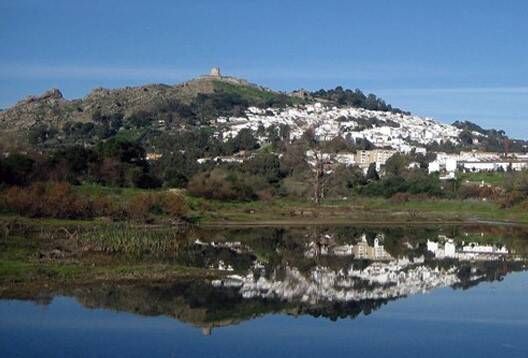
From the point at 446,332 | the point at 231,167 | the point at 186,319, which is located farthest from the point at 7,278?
the point at 231,167

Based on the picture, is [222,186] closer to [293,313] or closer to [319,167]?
[319,167]

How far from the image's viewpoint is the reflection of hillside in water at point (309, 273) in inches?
876

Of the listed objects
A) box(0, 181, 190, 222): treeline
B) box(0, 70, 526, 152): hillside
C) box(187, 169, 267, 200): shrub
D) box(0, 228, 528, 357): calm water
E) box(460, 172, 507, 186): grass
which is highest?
box(0, 70, 526, 152): hillside

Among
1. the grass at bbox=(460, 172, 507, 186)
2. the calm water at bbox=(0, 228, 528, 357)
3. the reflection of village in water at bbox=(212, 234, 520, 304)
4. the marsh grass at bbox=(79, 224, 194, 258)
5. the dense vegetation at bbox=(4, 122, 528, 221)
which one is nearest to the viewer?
the calm water at bbox=(0, 228, 528, 357)

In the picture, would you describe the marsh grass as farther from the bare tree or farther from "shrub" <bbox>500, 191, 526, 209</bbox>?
"shrub" <bbox>500, 191, 526, 209</bbox>

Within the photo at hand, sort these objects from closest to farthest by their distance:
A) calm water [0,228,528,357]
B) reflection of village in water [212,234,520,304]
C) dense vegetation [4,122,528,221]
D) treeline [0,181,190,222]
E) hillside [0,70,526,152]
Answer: calm water [0,228,528,357]
reflection of village in water [212,234,520,304]
treeline [0,181,190,222]
dense vegetation [4,122,528,221]
hillside [0,70,526,152]

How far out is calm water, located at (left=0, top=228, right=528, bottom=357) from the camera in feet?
57.0

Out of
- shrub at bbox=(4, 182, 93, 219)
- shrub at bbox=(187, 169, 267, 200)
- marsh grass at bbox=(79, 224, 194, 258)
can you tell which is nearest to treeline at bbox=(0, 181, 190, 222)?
shrub at bbox=(4, 182, 93, 219)

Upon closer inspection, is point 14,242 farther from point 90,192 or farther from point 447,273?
point 90,192

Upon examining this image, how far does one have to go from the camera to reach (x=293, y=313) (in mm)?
21875

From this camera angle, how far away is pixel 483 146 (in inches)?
7156

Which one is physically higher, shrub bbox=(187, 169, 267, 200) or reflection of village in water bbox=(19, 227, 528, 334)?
shrub bbox=(187, 169, 267, 200)

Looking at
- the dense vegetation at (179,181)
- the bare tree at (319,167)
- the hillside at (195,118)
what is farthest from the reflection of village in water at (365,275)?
the hillside at (195,118)

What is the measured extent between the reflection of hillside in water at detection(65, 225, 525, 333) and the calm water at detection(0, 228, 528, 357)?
0.17ft
